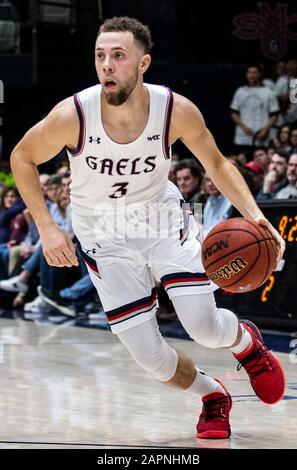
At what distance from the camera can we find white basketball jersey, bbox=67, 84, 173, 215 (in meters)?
5.07

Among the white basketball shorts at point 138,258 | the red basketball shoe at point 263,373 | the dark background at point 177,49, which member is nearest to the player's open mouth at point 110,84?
the white basketball shorts at point 138,258

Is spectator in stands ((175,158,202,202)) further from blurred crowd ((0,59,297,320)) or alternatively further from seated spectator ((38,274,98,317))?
seated spectator ((38,274,98,317))

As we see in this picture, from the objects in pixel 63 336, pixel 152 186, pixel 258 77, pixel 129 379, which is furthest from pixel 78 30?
pixel 152 186

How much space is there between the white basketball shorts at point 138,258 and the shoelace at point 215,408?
1.87 feet

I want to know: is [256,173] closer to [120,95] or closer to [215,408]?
[215,408]

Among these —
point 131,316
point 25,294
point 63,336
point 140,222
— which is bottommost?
point 25,294

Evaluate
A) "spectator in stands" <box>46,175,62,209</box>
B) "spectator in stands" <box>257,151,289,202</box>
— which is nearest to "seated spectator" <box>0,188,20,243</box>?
"spectator in stands" <box>46,175,62,209</box>

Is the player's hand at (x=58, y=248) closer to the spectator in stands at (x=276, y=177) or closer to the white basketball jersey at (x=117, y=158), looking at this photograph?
Result: the white basketball jersey at (x=117, y=158)

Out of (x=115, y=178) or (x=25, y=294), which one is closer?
(x=115, y=178)

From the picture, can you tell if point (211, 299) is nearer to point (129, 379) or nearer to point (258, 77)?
point (129, 379)

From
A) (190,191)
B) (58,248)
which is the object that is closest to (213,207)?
(190,191)

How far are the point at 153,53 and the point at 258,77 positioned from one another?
2.62 m

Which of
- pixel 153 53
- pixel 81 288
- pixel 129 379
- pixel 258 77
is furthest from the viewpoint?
pixel 153 53

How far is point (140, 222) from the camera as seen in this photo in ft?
17.3
